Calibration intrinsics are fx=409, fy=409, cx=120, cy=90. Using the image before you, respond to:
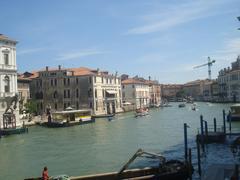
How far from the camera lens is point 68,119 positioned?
4475 centimetres

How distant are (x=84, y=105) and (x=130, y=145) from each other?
114 ft

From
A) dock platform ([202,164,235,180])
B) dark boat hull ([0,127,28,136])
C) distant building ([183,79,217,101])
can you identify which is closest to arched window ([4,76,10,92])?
dark boat hull ([0,127,28,136])

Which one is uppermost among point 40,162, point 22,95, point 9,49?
point 9,49

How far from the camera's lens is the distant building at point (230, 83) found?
301ft

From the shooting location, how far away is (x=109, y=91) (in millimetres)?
64625

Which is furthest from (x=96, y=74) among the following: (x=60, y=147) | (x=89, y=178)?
(x=89, y=178)

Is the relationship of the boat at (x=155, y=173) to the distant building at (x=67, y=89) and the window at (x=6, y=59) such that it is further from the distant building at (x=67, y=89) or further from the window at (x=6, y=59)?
the distant building at (x=67, y=89)

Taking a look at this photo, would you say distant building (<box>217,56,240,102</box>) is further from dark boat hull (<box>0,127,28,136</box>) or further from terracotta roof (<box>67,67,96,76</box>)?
dark boat hull (<box>0,127,28,136</box>)

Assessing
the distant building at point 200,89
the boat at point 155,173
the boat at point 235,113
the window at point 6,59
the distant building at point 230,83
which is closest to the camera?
the boat at point 155,173

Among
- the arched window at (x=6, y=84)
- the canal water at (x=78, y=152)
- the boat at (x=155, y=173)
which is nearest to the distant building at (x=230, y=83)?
the arched window at (x=6, y=84)

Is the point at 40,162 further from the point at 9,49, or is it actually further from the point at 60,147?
the point at 9,49

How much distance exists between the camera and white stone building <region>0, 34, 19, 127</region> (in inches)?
1496

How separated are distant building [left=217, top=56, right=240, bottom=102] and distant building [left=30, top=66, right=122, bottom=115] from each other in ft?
136

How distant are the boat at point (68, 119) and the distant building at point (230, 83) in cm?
5196
